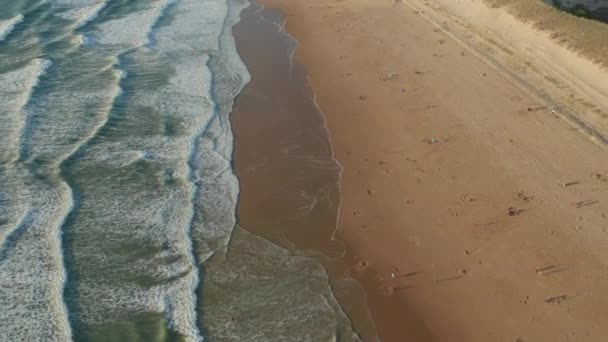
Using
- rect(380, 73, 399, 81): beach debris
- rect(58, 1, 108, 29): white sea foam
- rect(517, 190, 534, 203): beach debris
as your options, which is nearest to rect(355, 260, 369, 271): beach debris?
rect(517, 190, 534, 203): beach debris

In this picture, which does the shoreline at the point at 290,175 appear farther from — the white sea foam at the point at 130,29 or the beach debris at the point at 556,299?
the white sea foam at the point at 130,29

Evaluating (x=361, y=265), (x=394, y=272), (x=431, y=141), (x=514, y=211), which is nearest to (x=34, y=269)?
(x=361, y=265)

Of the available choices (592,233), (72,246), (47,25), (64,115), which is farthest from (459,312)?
(47,25)

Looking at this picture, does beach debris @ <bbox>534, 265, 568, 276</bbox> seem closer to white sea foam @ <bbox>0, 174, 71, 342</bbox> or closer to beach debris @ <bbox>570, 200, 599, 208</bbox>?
beach debris @ <bbox>570, 200, 599, 208</bbox>

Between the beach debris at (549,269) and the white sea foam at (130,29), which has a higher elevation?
the beach debris at (549,269)

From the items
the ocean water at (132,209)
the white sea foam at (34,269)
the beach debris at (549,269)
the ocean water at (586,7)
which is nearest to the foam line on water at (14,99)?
the ocean water at (132,209)

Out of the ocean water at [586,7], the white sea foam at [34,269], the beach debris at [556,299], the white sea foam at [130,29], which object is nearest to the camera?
the beach debris at [556,299]
